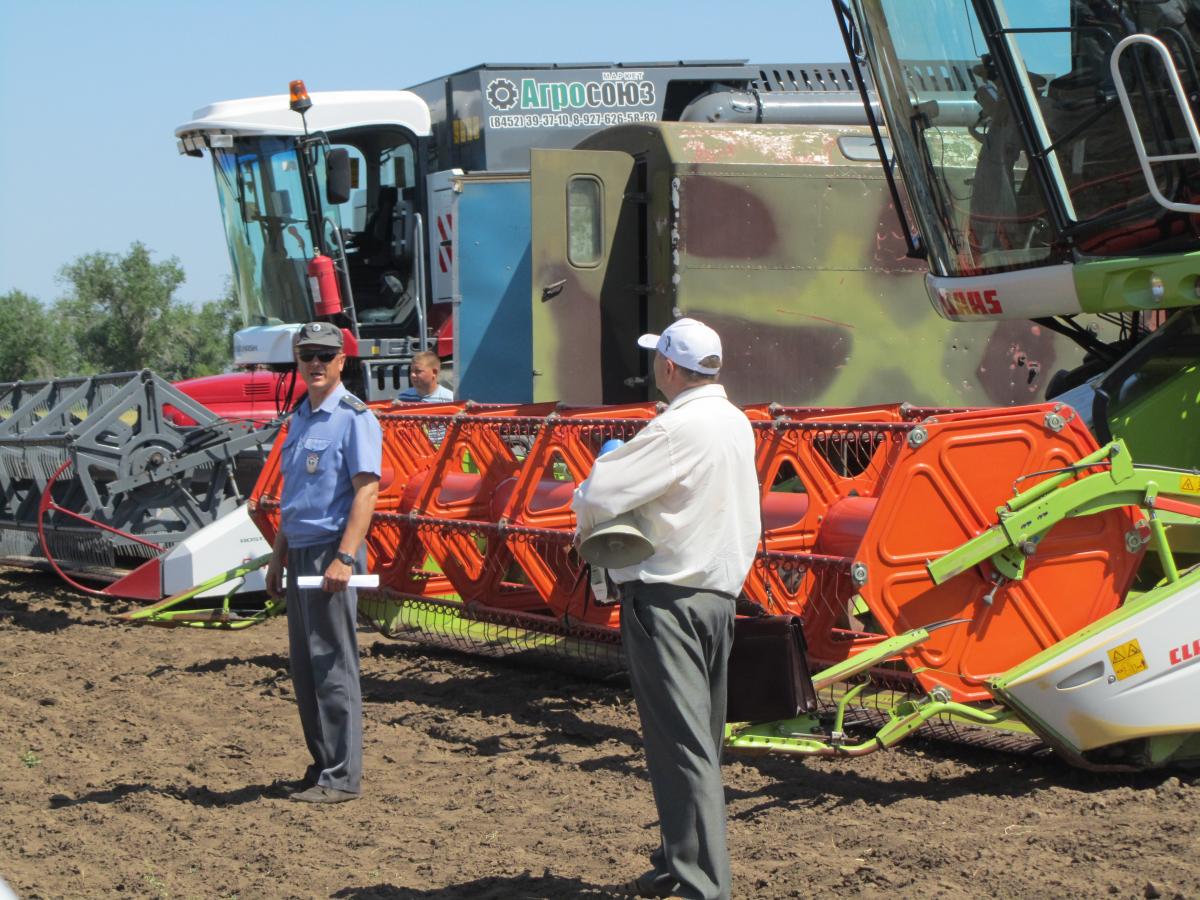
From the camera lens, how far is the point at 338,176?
12797 mm

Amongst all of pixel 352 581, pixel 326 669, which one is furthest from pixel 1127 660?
pixel 326 669

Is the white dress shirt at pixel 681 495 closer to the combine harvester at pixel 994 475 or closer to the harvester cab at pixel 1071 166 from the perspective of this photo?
the combine harvester at pixel 994 475

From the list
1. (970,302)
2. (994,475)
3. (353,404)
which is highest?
(970,302)

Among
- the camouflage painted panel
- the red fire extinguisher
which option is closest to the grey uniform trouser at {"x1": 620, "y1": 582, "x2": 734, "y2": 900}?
the camouflage painted panel

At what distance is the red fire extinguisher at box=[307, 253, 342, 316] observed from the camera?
1270cm

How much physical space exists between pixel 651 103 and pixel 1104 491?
361 inches

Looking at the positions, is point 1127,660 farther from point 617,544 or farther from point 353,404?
point 353,404

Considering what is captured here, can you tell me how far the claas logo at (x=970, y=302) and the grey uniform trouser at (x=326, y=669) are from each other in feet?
10.1

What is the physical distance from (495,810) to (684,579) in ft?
6.21

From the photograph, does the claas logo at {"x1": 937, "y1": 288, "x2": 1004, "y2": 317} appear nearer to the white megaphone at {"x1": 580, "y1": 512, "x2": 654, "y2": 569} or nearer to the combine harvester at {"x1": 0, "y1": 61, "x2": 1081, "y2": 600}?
the combine harvester at {"x1": 0, "y1": 61, "x2": 1081, "y2": 600}

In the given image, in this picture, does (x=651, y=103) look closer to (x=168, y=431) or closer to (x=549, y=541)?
(x=168, y=431)

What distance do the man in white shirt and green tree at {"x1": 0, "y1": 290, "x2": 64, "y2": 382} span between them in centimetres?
3927

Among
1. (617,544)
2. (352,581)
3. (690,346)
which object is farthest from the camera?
(352,581)

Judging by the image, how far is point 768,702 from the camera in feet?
15.4
